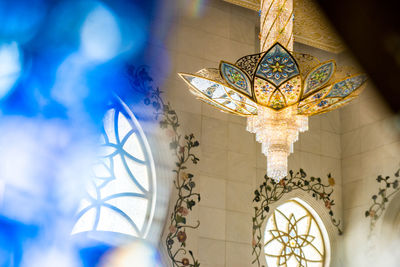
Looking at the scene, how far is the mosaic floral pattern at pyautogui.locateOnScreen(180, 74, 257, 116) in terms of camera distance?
4441 millimetres

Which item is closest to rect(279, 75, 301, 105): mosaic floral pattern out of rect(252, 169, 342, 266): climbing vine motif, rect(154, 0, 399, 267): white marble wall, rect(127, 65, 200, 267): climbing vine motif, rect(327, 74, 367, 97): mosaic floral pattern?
rect(327, 74, 367, 97): mosaic floral pattern

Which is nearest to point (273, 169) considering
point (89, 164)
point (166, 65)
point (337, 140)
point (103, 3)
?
point (89, 164)

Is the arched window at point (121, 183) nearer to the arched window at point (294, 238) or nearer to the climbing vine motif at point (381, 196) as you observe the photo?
the arched window at point (294, 238)

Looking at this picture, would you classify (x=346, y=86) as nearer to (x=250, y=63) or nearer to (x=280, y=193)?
(x=250, y=63)

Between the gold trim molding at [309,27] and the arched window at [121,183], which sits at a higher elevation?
the gold trim molding at [309,27]

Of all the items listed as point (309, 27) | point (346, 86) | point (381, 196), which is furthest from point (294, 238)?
point (346, 86)

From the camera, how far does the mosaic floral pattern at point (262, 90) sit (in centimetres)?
409

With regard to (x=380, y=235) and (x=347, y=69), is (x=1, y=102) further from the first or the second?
(x=380, y=235)

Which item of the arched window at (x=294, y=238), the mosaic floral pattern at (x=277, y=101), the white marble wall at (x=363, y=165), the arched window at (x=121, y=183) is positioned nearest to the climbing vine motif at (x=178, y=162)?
the arched window at (x=121, y=183)

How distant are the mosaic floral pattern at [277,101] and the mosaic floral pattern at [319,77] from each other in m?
0.19

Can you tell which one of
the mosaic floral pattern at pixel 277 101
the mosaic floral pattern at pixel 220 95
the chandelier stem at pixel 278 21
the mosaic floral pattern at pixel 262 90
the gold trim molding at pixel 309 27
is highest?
the gold trim molding at pixel 309 27

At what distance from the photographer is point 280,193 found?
6711 mm

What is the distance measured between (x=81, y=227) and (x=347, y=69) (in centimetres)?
292

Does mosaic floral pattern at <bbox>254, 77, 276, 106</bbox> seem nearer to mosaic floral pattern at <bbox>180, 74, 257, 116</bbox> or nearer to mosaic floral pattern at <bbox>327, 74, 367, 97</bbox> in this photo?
mosaic floral pattern at <bbox>180, 74, 257, 116</bbox>
